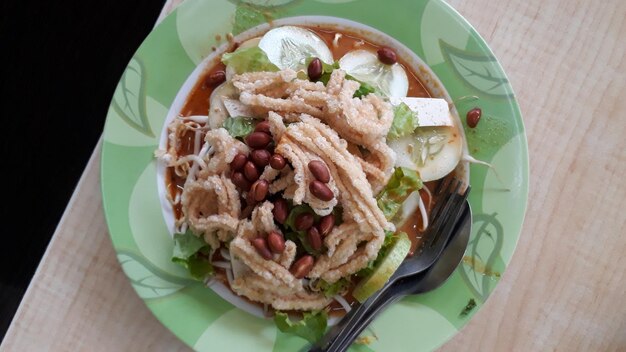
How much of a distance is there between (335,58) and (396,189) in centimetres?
61

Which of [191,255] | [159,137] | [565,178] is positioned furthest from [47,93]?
[565,178]

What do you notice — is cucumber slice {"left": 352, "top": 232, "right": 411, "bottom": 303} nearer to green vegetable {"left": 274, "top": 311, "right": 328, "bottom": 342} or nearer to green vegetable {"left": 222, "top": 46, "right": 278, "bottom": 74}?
green vegetable {"left": 274, "top": 311, "right": 328, "bottom": 342}

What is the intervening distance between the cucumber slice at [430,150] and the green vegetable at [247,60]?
1.99ft

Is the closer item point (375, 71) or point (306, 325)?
point (306, 325)

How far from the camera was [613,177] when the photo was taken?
285 centimetres

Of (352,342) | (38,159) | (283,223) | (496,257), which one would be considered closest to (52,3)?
(38,159)

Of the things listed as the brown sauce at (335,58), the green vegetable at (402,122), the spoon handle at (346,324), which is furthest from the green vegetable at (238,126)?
the spoon handle at (346,324)

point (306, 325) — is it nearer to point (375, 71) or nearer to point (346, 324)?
point (346, 324)

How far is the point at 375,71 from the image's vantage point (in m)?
2.71

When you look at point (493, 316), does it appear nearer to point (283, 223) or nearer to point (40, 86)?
point (283, 223)

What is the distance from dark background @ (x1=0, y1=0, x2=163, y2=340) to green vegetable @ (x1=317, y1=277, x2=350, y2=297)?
142cm

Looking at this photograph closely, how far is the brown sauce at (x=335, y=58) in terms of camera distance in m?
2.64

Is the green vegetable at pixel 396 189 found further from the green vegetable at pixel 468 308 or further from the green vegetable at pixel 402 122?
the green vegetable at pixel 468 308

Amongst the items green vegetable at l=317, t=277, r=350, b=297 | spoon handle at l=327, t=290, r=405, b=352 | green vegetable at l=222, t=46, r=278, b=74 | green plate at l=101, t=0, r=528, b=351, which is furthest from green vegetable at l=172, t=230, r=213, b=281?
green vegetable at l=222, t=46, r=278, b=74
